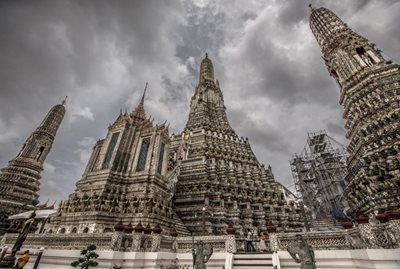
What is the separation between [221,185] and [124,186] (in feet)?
40.1

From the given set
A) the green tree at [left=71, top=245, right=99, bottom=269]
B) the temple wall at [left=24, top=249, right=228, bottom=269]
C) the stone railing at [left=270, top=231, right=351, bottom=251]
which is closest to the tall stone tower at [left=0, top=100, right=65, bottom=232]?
the temple wall at [left=24, top=249, right=228, bottom=269]

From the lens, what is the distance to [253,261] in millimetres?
10078

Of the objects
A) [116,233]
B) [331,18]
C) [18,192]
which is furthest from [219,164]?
[18,192]

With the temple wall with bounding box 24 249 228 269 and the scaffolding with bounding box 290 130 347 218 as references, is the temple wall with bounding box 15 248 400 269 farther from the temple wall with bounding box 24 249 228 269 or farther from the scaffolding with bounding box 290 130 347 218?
the scaffolding with bounding box 290 130 347 218

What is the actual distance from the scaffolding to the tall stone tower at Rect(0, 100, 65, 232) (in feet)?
153

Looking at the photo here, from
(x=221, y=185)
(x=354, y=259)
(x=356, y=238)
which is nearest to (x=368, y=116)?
(x=356, y=238)

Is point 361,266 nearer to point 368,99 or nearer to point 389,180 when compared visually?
point 389,180

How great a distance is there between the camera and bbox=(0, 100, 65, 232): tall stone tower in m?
31.3

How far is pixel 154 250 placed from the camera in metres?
10.9

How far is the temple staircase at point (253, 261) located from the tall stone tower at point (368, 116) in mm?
10082

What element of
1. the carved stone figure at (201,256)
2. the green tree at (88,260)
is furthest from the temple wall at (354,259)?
the green tree at (88,260)

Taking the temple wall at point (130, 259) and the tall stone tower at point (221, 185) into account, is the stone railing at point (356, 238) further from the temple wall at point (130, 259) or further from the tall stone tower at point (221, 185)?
the tall stone tower at point (221, 185)

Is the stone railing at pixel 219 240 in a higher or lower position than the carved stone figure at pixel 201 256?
higher

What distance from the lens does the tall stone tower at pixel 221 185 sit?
22922 mm
